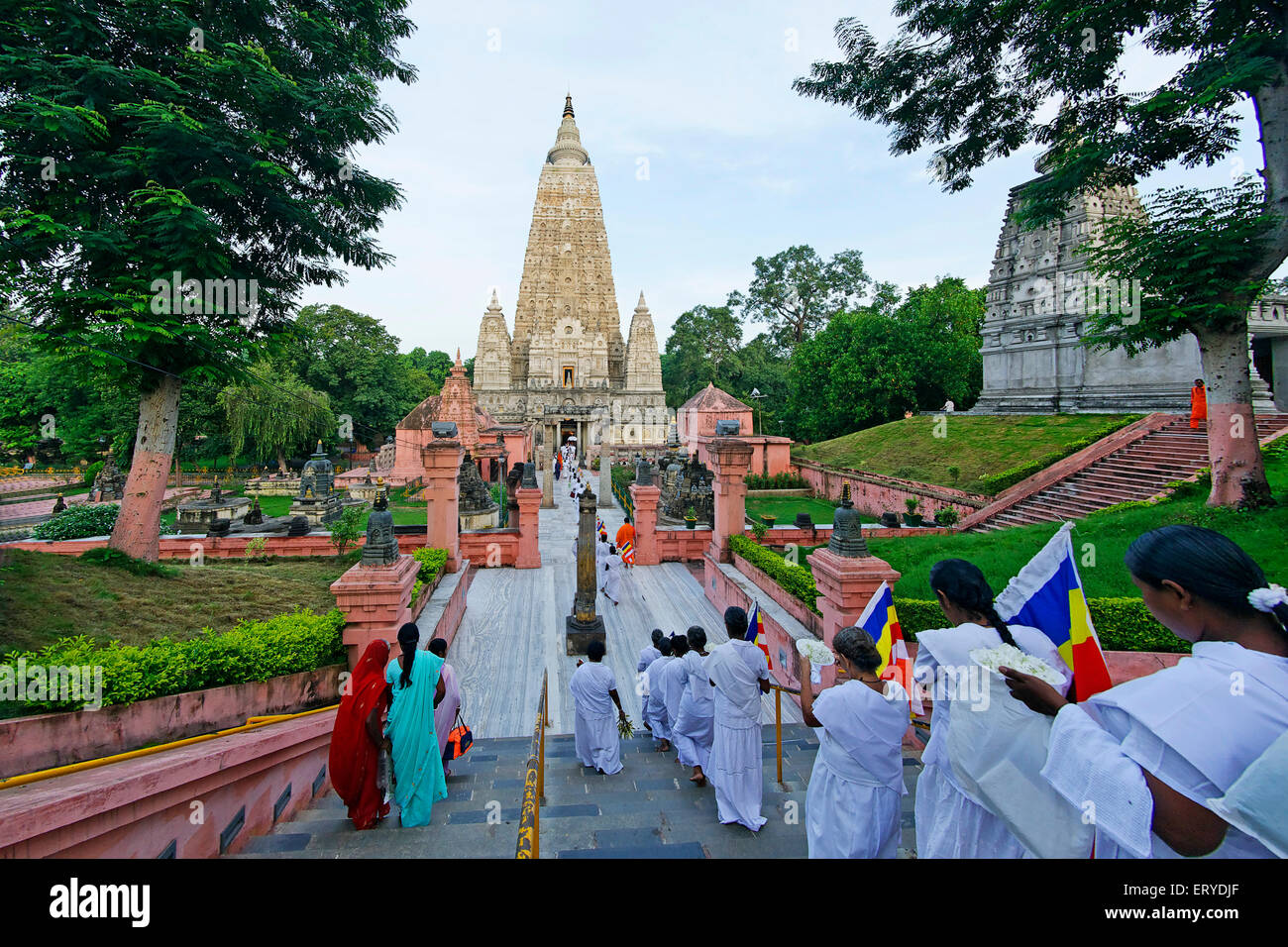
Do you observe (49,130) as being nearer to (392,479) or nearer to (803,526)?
(803,526)

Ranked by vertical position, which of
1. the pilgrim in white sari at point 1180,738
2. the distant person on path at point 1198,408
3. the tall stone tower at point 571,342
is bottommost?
the pilgrim in white sari at point 1180,738

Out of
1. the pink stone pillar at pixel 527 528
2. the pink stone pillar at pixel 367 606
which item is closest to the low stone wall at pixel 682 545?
the pink stone pillar at pixel 527 528

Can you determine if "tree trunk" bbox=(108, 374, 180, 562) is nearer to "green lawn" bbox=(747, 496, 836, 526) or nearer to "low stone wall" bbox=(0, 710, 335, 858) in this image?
"low stone wall" bbox=(0, 710, 335, 858)

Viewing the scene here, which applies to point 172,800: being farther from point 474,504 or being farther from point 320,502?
point 320,502

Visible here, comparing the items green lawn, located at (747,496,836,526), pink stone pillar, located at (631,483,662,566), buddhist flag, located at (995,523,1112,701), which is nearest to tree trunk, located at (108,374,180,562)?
pink stone pillar, located at (631,483,662,566)

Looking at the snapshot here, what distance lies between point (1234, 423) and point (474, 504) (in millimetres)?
15546

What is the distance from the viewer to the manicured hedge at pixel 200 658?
3.86m

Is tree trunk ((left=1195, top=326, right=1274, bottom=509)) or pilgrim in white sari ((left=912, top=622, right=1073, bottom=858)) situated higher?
tree trunk ((left=1195, top=326, right=1274, bottom=509))

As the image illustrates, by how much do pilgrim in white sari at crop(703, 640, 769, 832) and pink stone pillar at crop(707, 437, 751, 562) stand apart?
6.60m

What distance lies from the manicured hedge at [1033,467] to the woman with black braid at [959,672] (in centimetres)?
1453

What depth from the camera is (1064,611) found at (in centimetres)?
269

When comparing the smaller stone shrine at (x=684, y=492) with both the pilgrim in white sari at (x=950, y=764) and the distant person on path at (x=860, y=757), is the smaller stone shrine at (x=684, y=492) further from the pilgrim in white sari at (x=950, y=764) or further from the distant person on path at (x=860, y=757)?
the pilgrim in white sari at (x=950, y=764)

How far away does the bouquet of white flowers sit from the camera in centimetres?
200
